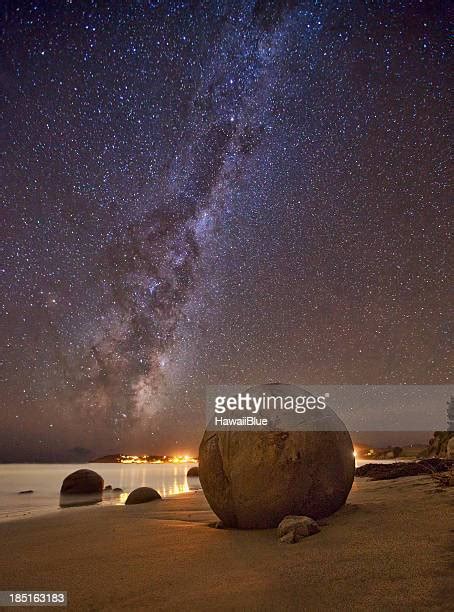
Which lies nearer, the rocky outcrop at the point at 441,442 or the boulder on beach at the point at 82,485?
the boulder on beach at the point at 82,485

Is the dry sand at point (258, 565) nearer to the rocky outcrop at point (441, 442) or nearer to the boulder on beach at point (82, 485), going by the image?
the boulder on beach at point (82, 485)

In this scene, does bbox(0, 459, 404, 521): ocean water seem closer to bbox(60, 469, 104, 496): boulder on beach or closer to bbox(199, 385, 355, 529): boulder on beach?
bbox(60, 469, 104, 496): boulder on beach

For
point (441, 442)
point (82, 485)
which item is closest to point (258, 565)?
point (82, 485)

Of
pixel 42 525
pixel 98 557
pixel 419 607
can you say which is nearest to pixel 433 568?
pixel 419 607

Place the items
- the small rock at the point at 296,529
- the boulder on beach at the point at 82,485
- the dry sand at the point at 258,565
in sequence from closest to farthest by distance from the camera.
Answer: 1. the dry sand at the point at 258,565
2. the small rock at the point at 296,529
3. the boulder on beach at the point at 82,485

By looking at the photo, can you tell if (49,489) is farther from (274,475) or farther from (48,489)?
(274,475)

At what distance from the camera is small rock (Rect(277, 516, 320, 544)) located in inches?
178

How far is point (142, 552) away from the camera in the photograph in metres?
4.67

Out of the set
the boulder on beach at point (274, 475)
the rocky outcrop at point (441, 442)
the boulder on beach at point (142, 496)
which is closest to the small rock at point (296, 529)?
the boulder on beach at point (274, 475)

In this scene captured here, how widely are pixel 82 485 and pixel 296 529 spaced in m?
15.1

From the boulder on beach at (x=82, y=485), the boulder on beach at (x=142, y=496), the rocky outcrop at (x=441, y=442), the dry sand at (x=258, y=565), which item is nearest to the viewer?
the dry sand at (x=258, y=565)

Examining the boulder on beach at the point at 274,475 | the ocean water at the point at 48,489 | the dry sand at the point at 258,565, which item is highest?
the boulder on beach at the point at 274,475

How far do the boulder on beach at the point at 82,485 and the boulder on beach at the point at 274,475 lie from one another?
13.4 meters

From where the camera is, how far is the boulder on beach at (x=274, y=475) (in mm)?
5391
